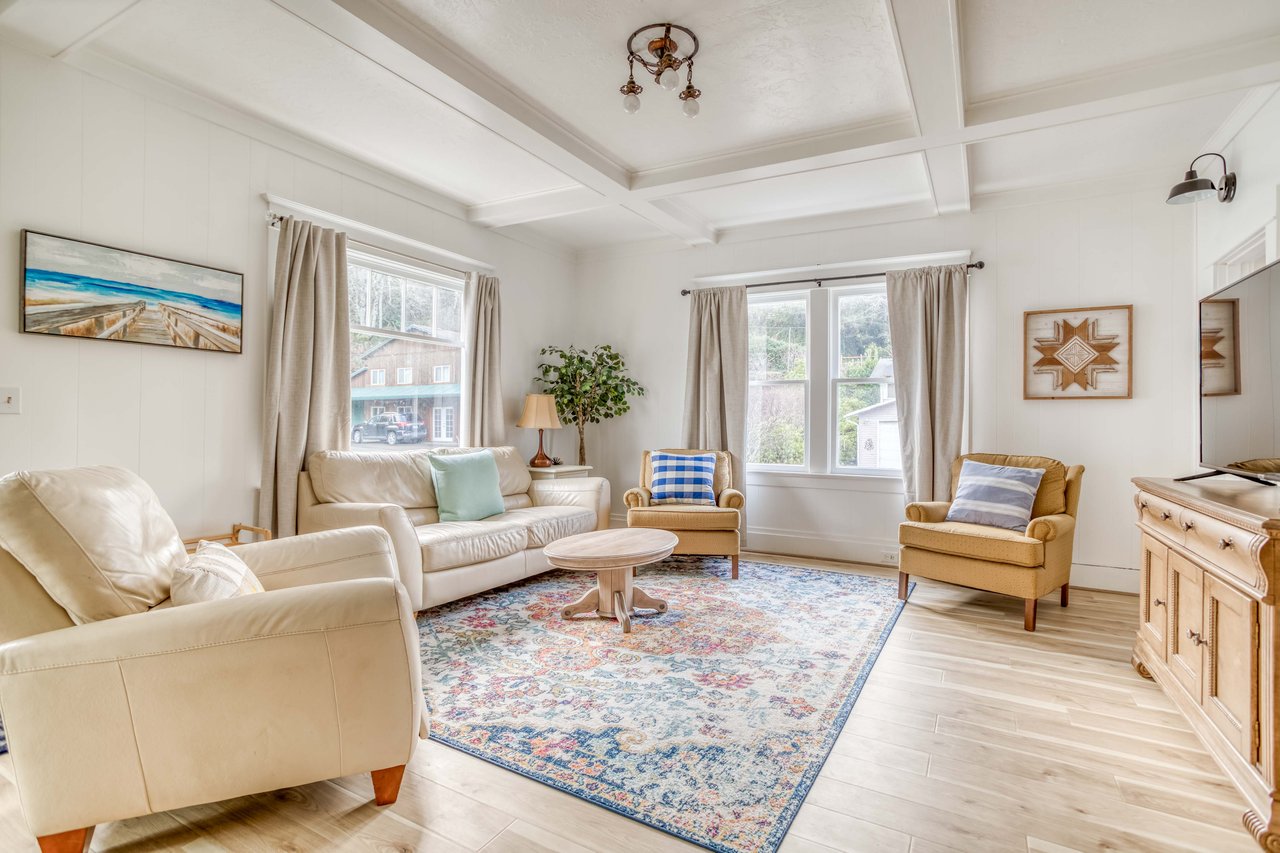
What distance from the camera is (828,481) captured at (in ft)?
15.9

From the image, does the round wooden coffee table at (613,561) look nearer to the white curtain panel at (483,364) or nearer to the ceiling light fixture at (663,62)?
the white curtain panel at (483,364)

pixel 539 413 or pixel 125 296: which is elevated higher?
pixel 125 296

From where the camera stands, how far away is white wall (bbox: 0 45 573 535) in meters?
2.51

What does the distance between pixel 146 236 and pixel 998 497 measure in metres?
4.58

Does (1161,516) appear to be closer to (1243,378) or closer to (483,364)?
(1243,378)

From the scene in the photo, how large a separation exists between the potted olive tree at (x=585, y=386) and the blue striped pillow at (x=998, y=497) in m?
2.69

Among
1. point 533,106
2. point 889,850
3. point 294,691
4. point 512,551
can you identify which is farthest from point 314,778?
point 533,106

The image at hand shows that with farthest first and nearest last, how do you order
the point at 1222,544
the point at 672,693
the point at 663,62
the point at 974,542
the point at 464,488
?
the point at 464,488 → the point at 974,542 → the point at 663,62 → the point at 672,693 → the point at 1222,544

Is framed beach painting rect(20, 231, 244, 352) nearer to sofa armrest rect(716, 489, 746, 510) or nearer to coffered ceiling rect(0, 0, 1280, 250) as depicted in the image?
coffered ceiling rect(0, 0, 1280, 250)

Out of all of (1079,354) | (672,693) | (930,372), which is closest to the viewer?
(672,693)

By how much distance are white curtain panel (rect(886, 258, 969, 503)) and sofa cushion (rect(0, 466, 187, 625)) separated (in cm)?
419

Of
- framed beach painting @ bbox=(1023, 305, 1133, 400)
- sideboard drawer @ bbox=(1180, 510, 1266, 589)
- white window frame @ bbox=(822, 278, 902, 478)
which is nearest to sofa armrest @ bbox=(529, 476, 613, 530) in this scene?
white window frame @ bbox=(822, 278, 902, 478)

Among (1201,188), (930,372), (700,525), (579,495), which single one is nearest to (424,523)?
(579,495)

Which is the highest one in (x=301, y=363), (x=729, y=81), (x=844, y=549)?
(x=729, y=81)
